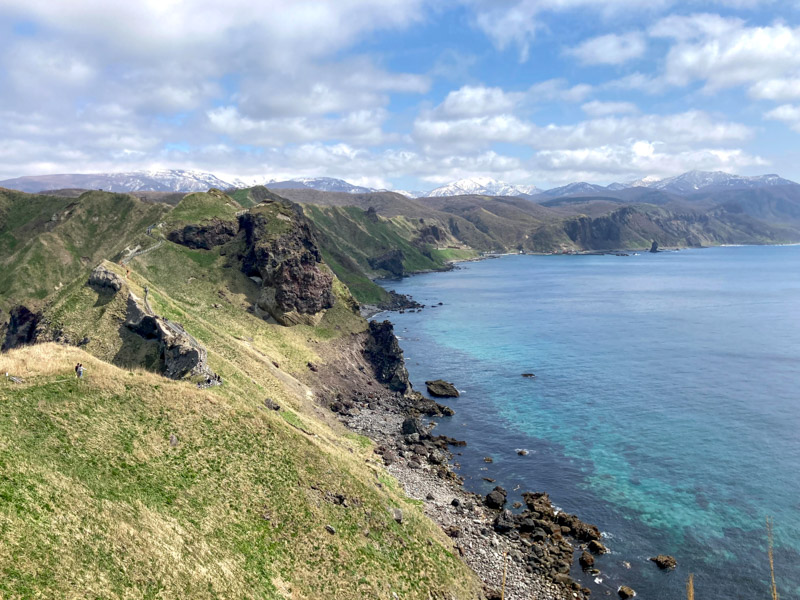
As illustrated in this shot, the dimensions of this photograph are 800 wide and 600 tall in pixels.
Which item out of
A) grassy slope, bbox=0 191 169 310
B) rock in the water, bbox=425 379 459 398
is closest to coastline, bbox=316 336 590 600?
rock in the water, bbox=425 379 459 398

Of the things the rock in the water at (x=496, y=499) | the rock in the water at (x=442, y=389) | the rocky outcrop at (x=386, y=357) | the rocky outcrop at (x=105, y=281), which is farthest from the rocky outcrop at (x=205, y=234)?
the rock in the water at (x=496, y=499)

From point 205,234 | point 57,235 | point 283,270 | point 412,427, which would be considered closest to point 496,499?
point 412,427

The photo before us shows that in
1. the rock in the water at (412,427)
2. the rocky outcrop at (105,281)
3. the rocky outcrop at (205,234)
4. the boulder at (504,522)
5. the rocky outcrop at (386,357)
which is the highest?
the rocky outcrop at (205,234)

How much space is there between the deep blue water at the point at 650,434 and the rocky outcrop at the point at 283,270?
105ft

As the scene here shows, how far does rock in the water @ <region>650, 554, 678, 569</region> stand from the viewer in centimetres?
5109

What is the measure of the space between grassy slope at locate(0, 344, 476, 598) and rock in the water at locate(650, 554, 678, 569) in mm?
21399

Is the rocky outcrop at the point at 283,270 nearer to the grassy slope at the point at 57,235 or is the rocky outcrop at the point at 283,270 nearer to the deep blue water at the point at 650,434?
the deep blue water at the point at 650,434

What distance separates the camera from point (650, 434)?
8231 centimetres

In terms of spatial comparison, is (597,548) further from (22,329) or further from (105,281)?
(22,329)

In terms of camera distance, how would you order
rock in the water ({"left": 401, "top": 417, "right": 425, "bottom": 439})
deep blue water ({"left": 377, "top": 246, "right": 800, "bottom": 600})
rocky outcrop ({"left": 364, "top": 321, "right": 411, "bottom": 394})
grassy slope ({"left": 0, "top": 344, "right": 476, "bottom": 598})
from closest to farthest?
1. grassy slope ({"left": 0, "top": 344, "right": 476, "bottom": 598})
2. deep blue water ({"left": 377, "top": 246, "right": 800, "bottom": 600})
3. rock in the water ({"left": 401, "top": 417, "right": 425, "bottom": 439})
4. rocky outcrop ({"left": 364, "top": 321, "right": 411, "bottom": 394})

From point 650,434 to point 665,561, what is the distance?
34614 mm

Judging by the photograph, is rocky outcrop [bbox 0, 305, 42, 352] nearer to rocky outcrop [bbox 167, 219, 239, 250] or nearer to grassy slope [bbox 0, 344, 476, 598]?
rocky outcrop [bbox 167, 219, 239, 250]

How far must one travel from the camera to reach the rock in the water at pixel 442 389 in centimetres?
10281

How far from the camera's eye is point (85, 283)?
Answer: 8288cm
